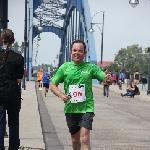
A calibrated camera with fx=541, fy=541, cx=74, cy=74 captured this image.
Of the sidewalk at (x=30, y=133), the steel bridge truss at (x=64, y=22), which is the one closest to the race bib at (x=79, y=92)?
Answer: the sidewalk at (x=30, y=133)

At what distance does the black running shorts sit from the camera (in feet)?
21.4

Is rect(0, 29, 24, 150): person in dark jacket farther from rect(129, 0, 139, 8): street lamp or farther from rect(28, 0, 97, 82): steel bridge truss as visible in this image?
rect(28, 0, 97, 82): steel bridge truss

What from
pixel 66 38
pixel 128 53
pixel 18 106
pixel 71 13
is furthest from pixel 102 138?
pixel 128 53

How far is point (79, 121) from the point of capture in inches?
262

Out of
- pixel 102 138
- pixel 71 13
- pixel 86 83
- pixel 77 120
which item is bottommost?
pixel 102 138

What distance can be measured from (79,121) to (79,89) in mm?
410

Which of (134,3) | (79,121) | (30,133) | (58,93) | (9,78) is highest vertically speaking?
(134,3)

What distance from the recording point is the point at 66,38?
109 meters

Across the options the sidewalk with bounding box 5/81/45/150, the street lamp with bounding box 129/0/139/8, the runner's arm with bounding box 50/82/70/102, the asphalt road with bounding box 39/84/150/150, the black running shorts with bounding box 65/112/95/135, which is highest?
the street lamp with bounding box 129/0/139/8

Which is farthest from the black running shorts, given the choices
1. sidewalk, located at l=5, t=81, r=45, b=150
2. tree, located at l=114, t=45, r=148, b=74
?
tree, located at l=114, t=45, r=148, b=74

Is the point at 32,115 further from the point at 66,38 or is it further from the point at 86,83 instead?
the point at 66,38

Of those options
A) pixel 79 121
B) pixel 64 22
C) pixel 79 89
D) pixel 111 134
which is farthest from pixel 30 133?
pixel 64 22

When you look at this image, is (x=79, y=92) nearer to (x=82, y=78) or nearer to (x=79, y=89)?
(x=79, y=89)

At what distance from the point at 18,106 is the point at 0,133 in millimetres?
415
